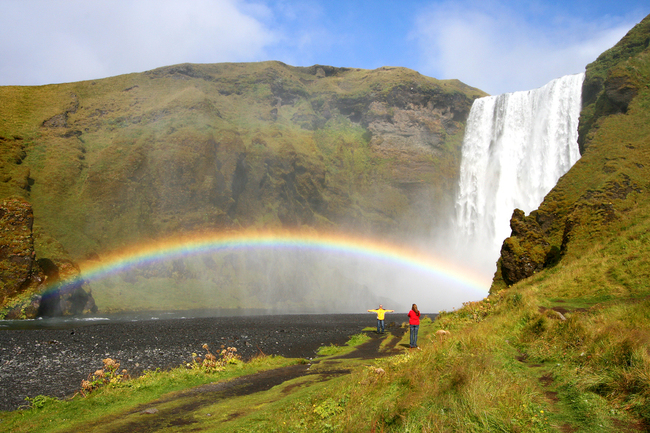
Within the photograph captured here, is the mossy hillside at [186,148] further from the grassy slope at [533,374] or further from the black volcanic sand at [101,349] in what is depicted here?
the grassy slope at [533,374]

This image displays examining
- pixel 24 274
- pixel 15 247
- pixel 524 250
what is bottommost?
pixel 24 274

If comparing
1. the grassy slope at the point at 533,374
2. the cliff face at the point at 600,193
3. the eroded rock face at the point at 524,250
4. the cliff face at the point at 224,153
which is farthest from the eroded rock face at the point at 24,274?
the eroded rock face at the point at 524,250

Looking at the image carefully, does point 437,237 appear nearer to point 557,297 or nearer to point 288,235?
point 288,235

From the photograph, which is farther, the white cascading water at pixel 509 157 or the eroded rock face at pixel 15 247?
the white cascading water at pixel 509 157

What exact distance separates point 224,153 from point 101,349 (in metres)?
77.9

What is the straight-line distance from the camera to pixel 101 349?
77.0 ft

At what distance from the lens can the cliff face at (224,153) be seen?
78500mm

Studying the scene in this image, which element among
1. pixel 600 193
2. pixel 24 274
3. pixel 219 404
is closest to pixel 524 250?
pixel 600 193

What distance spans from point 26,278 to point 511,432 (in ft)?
179

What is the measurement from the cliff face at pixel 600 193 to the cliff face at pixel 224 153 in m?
58.1

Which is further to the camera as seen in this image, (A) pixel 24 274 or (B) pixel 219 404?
(A) pixel 24 274

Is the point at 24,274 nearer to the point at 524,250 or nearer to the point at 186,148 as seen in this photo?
the point at 524,250

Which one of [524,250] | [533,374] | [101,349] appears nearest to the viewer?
[533,374]

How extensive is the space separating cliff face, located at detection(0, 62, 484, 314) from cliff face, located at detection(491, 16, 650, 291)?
58.1 metres
